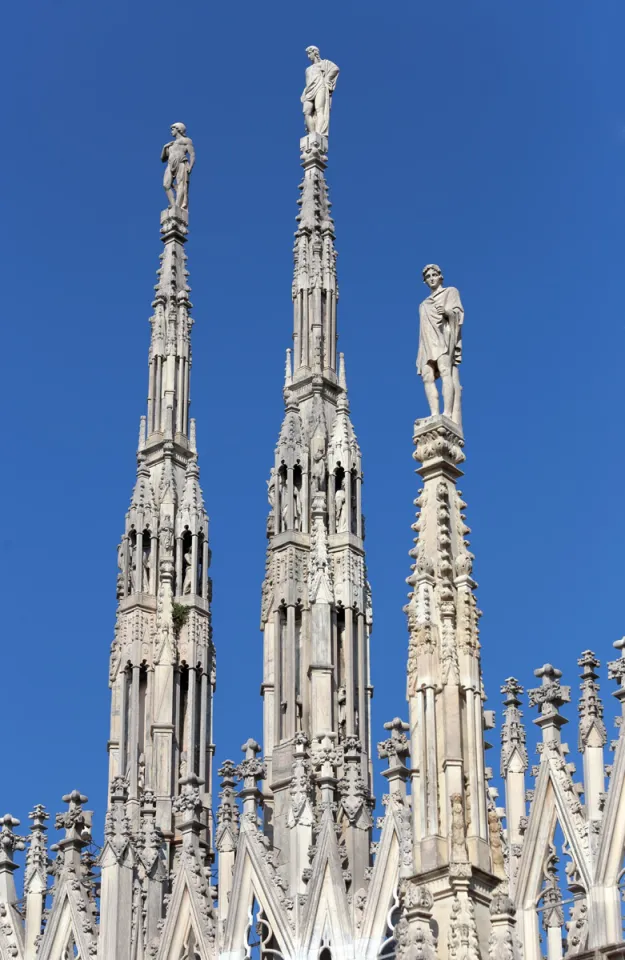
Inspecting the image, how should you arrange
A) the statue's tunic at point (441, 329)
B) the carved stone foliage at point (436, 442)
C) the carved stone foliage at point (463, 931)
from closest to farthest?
the carved stone foliage at point (463, 931), the carved stone foliage at point (436, 442), the statue's tunic at point (441, 329)

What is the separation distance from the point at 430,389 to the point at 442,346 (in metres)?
0.56

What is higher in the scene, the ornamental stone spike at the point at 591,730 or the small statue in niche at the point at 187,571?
the small statue in niche at the point at 187,571

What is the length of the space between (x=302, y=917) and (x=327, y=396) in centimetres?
1113

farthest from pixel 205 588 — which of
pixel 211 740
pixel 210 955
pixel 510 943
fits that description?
pixel 510 943

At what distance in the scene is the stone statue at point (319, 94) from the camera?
3859 cm

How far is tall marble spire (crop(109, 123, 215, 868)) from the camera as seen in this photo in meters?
33.8

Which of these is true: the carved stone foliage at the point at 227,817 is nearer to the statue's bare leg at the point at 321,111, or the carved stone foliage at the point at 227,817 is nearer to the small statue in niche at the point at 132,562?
the small statue in niche at the point at 132,562

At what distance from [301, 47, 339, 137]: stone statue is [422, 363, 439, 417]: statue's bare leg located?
A: 16746 mm

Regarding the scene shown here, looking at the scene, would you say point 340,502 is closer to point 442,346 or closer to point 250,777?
point 250,777

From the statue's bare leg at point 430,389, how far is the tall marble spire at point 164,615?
38.7 feet

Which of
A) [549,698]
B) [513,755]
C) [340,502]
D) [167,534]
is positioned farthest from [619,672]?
[167,534]

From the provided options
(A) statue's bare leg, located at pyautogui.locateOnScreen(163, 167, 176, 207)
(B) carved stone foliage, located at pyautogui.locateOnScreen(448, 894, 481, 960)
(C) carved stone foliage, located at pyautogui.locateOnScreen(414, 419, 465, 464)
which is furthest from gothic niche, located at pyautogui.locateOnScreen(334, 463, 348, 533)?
(B) carved stone foliage, located at pyautogui.locateOnScreen(448, 894, 481, 960)

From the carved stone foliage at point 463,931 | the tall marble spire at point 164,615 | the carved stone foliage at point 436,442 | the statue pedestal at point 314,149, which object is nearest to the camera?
the carved stone foliage at point 463,931

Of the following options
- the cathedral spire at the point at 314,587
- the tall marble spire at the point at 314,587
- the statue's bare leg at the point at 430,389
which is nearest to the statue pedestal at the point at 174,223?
the cathedral spire at the point at 314,587
